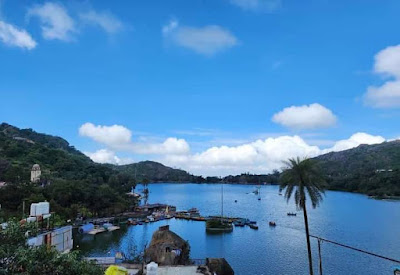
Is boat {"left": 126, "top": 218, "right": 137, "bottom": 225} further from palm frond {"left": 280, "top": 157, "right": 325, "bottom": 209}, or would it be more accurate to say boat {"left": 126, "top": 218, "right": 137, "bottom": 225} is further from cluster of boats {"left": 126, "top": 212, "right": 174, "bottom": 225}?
palm frond {"left": 280, "top": 157, "right": 325, "bottom": 209}

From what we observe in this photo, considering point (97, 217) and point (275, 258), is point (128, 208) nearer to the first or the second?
point (97, 217)

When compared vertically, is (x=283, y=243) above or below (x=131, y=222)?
below

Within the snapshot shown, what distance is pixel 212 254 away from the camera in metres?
46.8

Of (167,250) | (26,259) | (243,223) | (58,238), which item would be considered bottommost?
(243,223)

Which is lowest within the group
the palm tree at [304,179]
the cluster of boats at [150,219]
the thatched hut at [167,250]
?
the cluster of boats at [150,219]

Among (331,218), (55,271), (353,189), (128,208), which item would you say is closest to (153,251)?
(55,271)

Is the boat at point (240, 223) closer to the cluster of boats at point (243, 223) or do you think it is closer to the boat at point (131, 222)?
the cluster of boats at point (243, 223)

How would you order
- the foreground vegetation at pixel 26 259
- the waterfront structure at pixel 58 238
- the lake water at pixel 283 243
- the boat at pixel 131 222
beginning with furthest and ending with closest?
the boat at pixel 131 222, the lake water at pixel 283 243, the waterfront structure at pixel 58 238, the foreground vegetation at pixel 26 259

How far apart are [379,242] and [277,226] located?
2174 cm

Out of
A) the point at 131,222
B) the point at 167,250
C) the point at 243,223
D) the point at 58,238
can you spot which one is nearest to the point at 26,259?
the point at 58,238

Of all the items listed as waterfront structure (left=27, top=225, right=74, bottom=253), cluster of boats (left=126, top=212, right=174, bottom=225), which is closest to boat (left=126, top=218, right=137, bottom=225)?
cluster of boats (left=126, top=212, right=174, bottom=225)

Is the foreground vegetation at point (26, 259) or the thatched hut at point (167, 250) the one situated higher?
the foreground vegetation at point (26, 259)

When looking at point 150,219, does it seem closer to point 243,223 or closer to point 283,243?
point 243,223

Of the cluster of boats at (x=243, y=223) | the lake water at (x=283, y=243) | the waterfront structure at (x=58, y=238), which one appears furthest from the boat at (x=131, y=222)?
the waterfront structure at (x=58, y=238)
